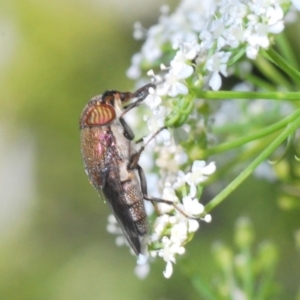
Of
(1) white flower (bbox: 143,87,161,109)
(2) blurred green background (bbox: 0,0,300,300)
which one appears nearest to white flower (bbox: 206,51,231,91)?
(1) white flower (bbox: 143,87,161,109)

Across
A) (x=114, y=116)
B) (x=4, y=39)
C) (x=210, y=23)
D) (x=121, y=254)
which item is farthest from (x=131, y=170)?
(x=4, y=39)

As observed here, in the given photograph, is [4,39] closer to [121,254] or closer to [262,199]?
[121,254]

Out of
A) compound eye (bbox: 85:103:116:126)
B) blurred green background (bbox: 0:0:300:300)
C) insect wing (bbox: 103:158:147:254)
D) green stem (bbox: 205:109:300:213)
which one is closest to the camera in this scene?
green stem (bbox: 205:109:300:213)

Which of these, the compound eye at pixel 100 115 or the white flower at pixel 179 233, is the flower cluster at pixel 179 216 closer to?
the white flower at pixel 179 233

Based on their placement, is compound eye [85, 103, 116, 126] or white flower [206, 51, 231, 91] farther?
compound eye [85, 103, 116, 126]

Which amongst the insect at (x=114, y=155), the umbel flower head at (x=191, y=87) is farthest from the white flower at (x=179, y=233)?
the insect at (x=114, y=155)

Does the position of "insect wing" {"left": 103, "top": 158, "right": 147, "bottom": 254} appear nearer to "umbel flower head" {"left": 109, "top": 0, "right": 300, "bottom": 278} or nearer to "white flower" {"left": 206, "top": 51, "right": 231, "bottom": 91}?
"umbel flower head" {"left": 109, "top": 0, "right": 300, "bottom": 278}
